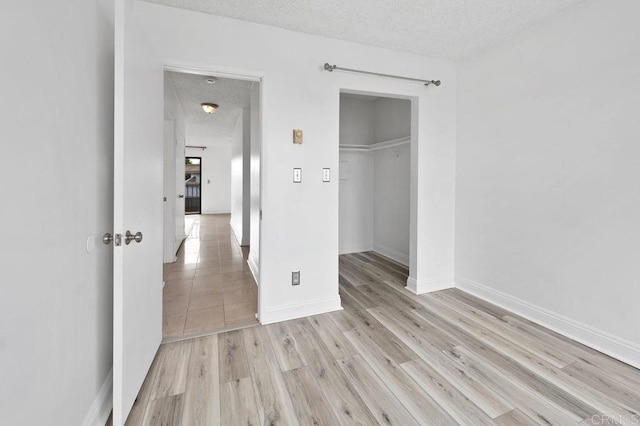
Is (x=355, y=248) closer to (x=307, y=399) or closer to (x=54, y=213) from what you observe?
(x=307, y=399)

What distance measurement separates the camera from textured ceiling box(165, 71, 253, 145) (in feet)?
12.9

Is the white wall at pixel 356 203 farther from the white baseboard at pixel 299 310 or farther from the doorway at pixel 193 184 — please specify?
the doorway at pixel 193 184

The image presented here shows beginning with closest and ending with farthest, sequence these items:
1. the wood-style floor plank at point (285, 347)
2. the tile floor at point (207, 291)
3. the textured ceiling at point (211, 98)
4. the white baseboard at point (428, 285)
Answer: the wood-style floor plank at point (285, 347), the tile floor at point (207, 291), the white baseboard at point (428, 285), the textured ceiling at point (211, 98)

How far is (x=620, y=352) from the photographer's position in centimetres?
198

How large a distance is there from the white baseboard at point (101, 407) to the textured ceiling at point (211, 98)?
3.40 m

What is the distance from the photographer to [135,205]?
1547 millimetres

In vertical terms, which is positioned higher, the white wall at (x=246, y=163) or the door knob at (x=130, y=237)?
the white wall at (x=246, y=163)

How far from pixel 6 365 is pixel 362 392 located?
153 cm

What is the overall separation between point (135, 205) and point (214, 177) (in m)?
10.2

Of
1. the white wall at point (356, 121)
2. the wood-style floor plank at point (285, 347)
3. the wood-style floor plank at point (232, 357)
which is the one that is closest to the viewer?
the wood-style floor plank at point (232, 357)

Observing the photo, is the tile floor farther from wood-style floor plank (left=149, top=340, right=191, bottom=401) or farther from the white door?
the white door

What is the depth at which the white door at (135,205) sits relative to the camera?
1345mm

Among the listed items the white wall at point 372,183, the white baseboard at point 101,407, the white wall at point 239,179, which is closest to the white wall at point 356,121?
the white wall at point 372,183

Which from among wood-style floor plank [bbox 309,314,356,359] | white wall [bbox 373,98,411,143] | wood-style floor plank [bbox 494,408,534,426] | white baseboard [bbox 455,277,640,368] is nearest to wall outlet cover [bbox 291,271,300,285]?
wood-style floor plank [bbox 309,314,356,359]
